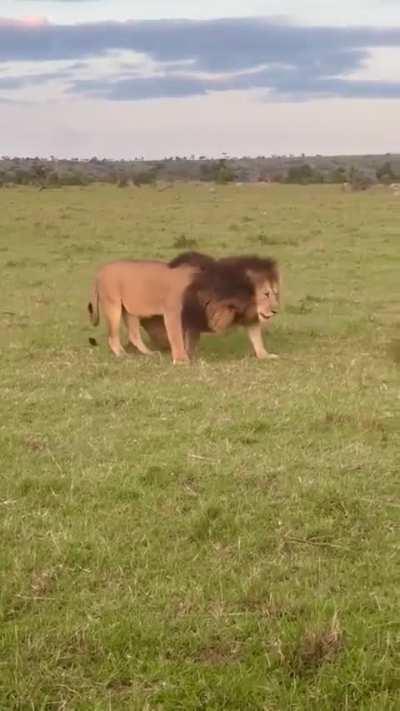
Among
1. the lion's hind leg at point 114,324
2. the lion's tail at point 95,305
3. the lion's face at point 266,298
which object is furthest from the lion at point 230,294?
Answer: the lion's tail at point 95,305

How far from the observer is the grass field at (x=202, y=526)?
11.6 feet

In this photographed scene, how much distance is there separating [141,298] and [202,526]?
16.5 feet

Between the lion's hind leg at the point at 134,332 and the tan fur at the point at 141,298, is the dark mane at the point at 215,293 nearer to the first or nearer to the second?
the tan fur at the point at 141,298

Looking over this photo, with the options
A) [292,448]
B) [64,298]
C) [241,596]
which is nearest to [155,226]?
[64,298]

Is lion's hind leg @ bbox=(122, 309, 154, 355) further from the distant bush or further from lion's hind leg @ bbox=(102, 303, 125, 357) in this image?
the distant bush

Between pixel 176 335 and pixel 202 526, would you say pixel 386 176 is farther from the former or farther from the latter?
pixel 202 526

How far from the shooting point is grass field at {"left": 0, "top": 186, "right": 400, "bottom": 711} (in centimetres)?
353

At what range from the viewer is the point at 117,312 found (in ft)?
32.3

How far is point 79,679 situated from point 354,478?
229cm

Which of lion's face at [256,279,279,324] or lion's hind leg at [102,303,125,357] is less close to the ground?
lion's face at [256,279,279,324]

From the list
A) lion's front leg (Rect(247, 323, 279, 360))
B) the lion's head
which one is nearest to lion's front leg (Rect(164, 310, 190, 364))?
the lion's head

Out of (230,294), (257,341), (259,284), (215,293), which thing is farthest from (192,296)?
(257,341)

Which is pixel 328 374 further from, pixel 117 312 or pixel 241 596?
pixel 241 596

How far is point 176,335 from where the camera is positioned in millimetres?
9297
